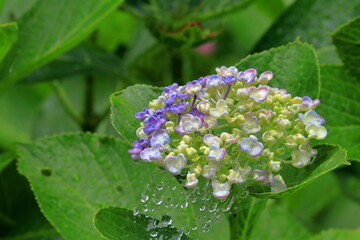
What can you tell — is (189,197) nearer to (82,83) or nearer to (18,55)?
(18,55)

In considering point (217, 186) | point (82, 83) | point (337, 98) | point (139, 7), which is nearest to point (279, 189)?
point (217, 186)

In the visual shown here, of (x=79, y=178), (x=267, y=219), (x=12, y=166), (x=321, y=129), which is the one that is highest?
(x=321, y=129)

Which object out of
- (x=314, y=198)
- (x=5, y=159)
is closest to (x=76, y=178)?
(x=5, y=159)

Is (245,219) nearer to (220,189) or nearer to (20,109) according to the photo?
(220,189)

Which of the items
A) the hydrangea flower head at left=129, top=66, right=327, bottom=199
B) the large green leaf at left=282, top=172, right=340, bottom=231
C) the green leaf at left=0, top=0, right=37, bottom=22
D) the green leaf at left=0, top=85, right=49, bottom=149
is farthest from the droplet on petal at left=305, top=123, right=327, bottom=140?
the green leaf at left=0, top=85, right=49, bottom=149

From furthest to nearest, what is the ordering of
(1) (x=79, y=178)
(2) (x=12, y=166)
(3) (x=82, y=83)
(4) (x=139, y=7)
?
(3) (x=82, y=83), (4) (x=139, y=7), (2) (x=12, y=166), (1) (x=79, y=178)

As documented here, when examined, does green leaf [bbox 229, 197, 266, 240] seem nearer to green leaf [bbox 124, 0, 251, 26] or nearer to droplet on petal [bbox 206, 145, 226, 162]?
droplet on petal [bbox 206, 145, 226, 162]

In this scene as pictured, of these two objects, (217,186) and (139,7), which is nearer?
(217,186)
